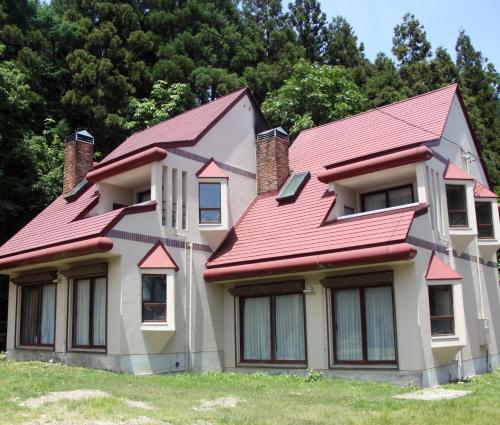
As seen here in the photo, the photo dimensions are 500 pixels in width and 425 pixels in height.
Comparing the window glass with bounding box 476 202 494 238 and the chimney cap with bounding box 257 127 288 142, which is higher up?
the chimney cap with bounding box 257 127 288 142

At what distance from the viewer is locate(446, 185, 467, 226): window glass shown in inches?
680

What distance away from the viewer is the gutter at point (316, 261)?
13.8 m

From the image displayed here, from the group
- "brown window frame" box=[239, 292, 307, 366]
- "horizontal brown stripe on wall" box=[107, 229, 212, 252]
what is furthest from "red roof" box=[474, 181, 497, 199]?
"horizontal brown stripe on wall" box=[107, 229, 212, 252]

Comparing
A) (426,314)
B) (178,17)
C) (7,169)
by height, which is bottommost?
(426,314)

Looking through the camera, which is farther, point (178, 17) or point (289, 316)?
point (178, 17)

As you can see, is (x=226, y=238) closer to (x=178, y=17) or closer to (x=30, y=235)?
(x=30, y=235)

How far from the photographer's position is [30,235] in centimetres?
1956

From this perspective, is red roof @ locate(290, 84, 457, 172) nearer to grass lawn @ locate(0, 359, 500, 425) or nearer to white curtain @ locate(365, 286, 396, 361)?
white curtain @ locate(365, 286, 396, 361)

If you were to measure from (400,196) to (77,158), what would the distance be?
12.6 m

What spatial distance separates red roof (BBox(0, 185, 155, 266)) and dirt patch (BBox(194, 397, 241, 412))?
586cm

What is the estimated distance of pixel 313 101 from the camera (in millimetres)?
35031

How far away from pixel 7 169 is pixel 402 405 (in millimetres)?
23862

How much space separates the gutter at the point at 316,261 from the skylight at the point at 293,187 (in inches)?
125

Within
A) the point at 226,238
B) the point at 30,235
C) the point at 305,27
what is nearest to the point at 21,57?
the point at 30,235
